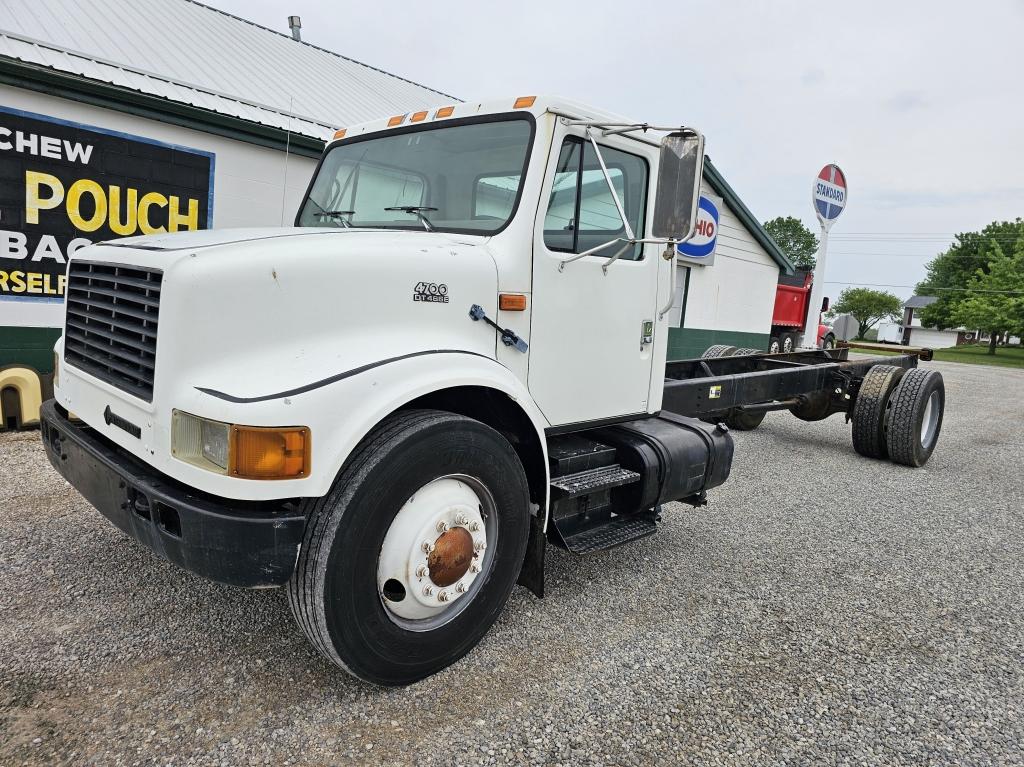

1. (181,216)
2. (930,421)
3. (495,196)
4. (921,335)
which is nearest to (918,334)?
(921,335)

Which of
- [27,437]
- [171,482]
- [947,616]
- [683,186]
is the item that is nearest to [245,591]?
[171,482]

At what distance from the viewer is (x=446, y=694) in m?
2.59

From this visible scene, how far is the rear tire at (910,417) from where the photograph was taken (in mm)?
6625

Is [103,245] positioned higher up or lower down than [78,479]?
higher up

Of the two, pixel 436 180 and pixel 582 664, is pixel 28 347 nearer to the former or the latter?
pixel 436 180

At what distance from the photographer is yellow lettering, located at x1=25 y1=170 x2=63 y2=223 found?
634cm

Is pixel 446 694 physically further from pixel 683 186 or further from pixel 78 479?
pixel 683 186

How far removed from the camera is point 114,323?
103 inches

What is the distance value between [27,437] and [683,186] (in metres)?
5.90

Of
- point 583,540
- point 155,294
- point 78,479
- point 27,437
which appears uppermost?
point 155,294

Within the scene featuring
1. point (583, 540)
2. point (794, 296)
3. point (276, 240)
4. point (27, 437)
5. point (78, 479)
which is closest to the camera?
point (276, 240)

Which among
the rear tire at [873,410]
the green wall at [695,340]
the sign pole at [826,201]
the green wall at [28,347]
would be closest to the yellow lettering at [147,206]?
the green wall at [28,347]

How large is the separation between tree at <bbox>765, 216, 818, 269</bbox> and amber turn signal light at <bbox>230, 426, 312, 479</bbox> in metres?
92.6

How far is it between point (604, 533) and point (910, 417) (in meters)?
4.65
